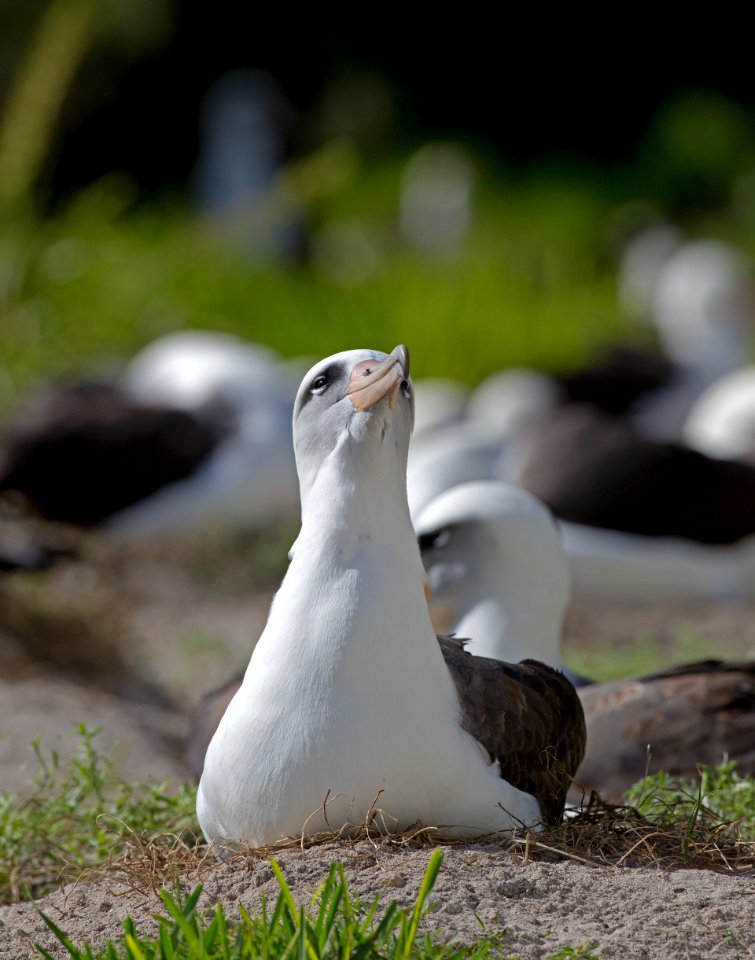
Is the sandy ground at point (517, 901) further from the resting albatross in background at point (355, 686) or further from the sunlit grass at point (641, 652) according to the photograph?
the sunlit grass at point (641, 652)

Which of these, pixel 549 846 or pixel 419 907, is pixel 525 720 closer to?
pixel 549 846

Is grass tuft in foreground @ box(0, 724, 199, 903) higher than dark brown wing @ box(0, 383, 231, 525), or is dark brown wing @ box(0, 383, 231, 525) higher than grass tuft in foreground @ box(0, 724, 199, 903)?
dark brown wing @ box(0, 383, 231, 525)

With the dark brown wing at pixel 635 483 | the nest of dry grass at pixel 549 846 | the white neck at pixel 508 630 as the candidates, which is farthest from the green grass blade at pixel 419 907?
the dark brown wing at pixel 635 483

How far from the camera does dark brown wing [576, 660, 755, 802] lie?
4359mm

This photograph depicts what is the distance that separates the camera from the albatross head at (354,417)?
10.4 ft

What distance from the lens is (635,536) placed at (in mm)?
8398

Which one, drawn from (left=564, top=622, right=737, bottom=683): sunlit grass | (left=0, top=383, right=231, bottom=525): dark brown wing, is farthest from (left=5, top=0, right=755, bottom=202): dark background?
(left=564, top=622, right=737, bottom=683): sunlit grass

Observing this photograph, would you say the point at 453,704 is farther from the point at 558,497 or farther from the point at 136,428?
the point at 136,428

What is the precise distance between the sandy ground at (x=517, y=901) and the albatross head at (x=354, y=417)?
766 mm

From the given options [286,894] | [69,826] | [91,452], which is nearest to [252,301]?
[91,452]

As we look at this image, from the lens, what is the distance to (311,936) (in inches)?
102

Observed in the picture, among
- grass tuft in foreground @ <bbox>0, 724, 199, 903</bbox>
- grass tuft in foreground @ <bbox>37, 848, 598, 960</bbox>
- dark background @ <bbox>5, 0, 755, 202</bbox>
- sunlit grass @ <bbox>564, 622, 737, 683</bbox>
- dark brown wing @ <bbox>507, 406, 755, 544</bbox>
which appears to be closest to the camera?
grass tuft in foreground @ <bbox>37, 848, 598, 960</bbox>

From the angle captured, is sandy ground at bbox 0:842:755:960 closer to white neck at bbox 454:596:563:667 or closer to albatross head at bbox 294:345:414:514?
albatross head at bbox 294:345:414:514

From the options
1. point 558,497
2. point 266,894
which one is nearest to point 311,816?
point 266,894
